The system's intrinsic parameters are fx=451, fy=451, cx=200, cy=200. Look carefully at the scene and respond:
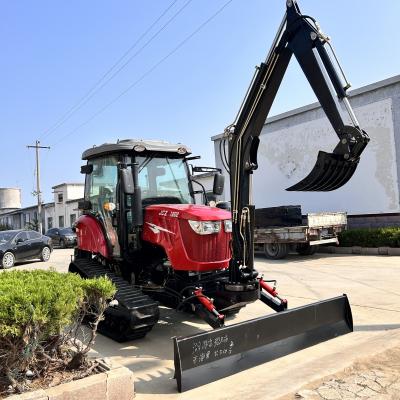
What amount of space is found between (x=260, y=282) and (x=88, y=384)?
312 cm

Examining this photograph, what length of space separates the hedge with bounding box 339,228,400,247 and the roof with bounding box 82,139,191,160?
1041cm

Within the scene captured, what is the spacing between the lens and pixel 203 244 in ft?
19.4

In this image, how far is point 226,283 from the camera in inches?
226

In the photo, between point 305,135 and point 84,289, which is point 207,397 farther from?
point 305,135

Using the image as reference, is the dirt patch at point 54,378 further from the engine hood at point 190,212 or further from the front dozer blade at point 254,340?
the engine hood at point 190,212

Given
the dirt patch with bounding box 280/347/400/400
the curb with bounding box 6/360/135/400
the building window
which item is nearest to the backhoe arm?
the dirt patch with bounding box 280/347/400/400

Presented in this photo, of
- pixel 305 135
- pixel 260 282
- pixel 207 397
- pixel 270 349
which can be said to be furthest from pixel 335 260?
pixel 207 397

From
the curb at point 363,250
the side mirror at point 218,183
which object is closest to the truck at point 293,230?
the curb at point 363,250

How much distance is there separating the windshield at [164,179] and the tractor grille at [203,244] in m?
1.11

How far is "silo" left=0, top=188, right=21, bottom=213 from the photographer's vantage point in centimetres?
7025

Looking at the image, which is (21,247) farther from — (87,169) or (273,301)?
(273,301)

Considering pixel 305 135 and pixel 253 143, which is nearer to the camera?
pixel 253 143

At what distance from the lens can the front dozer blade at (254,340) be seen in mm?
4336

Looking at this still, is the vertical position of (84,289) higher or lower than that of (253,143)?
lower
